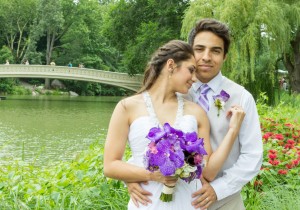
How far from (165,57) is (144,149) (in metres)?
0.37

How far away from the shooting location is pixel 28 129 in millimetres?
16562

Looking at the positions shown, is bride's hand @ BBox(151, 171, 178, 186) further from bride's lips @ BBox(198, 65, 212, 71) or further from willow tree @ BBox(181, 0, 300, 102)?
willow tree @ BBox(181, 0, 300, 102)

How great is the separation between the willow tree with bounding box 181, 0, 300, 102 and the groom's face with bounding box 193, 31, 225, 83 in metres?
9.99

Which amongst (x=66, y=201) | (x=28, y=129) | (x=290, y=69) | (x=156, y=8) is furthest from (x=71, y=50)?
(x=66, y=201)

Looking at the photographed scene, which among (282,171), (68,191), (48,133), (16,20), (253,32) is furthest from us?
(16,20)

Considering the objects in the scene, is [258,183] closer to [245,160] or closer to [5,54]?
[245,160]

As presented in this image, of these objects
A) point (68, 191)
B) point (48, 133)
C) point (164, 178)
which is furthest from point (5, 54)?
point (164, 178)

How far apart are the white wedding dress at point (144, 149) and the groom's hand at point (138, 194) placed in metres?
0.01

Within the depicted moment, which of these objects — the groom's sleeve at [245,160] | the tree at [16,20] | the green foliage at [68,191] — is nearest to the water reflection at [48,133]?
the green foliage at [68,191]

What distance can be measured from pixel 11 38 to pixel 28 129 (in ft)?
94.6

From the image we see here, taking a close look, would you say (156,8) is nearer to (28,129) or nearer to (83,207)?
(28,129)

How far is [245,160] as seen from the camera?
2027 mm

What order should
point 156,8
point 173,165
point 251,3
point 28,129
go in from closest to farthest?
1. point 173,165
2. point 251,3
3. point 28,129
4. point 156,8

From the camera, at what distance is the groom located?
6.56 feet
